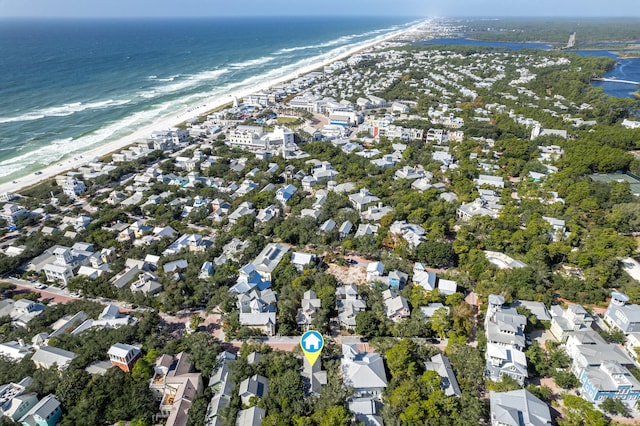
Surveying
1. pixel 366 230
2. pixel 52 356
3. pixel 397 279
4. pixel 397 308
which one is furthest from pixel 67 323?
pixel 366 230

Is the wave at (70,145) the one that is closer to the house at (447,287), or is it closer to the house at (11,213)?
the house at (11,213)

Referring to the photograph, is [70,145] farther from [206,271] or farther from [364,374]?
[364,374]

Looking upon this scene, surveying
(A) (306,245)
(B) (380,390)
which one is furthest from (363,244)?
(B) (380,390)

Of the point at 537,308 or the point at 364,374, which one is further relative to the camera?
the point at 537,308

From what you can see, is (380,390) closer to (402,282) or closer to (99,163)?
(402,282)

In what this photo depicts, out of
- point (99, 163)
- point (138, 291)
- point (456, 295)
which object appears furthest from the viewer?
point (99, 163)

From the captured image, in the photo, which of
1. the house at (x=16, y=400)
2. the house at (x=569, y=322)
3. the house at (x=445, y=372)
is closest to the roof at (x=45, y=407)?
the house at (x=16, y=400)
